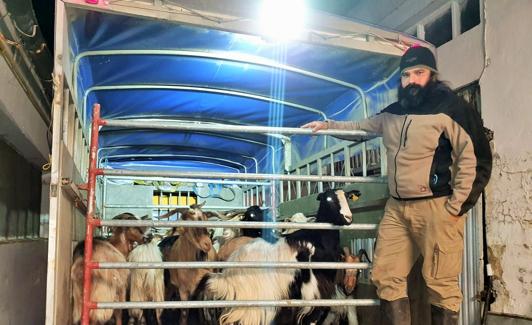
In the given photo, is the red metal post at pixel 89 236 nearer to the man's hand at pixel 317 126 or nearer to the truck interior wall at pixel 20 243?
the truck interior wall at pixel 20 243

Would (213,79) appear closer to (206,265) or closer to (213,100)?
(213,100)

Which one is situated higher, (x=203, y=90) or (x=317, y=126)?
(x=203, y=90)

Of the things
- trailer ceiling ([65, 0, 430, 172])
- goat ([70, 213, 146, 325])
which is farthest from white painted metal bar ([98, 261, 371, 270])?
trailer ceiling ([65, 0, 430, 172])

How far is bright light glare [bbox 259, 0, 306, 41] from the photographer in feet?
12.0

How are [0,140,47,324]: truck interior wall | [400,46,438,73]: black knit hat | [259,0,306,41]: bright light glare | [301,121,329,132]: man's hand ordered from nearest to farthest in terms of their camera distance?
[400,46,438,73]: black knit hat < [301,121,329,132]: man's hand < [259,0,306,41]: bright light glare < [0,140,47,324]: truck interior wall

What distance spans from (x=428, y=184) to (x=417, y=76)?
0.71 metres

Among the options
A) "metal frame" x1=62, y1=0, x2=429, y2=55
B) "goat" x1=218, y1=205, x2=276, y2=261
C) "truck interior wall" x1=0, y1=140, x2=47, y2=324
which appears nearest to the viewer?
"metal frame" x1=62, y1=0, x2=429, y2=55

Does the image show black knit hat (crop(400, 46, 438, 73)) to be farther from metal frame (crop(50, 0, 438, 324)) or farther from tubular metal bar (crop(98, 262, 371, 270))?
tubular metal bar (crop(98, 262, 371, 270))

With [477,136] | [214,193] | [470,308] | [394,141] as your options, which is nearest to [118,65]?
[394,141]

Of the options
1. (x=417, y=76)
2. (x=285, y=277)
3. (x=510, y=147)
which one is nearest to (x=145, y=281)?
(x=285, y=277)

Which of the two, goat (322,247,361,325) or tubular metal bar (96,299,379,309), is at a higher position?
tubular metal bar (96,299,379,309)

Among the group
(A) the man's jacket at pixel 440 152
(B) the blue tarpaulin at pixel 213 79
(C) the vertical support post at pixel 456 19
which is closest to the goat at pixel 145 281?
(B) the blue tarpaulin at pixel 213 79

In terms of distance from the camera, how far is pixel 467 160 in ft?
9.87

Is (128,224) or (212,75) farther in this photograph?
(212,75)
